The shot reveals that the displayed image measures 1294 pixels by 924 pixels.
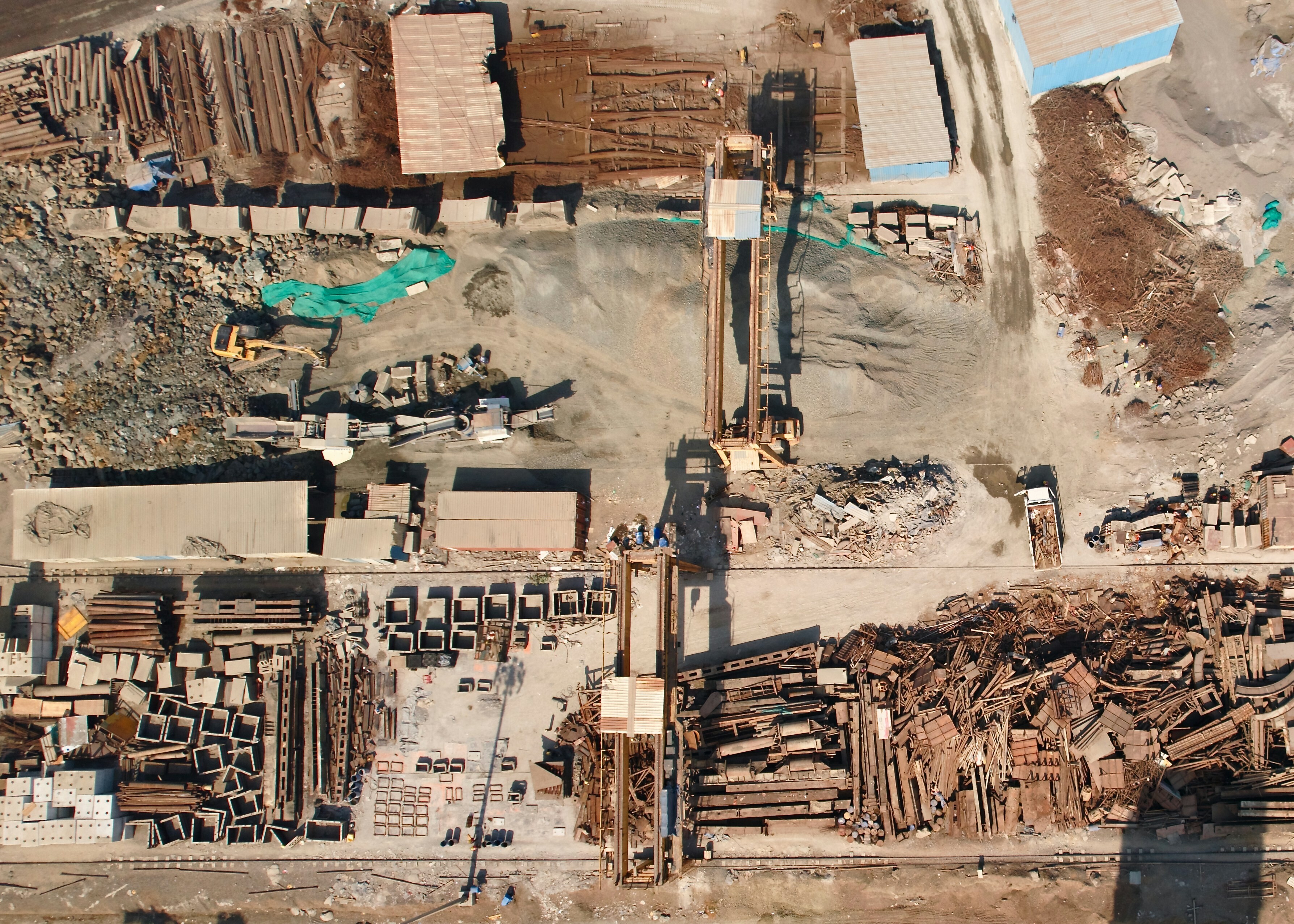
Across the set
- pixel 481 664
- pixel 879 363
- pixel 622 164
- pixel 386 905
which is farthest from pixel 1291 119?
pixel 386 905

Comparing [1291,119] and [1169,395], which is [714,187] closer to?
[1169,395]

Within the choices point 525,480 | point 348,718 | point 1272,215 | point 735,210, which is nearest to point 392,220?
point 525,480

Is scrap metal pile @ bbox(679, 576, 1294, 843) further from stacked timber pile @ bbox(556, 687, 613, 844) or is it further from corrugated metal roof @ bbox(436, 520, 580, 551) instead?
corrugated metal roof @ bbox(436, 520, 580, 551)

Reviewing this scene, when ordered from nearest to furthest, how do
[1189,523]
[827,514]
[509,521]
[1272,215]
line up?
[1189,523], [509,521], [827,514], [1272,215]

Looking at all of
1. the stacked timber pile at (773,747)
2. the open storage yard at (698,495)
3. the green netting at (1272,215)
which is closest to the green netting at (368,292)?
the open storage yard at (698,495)

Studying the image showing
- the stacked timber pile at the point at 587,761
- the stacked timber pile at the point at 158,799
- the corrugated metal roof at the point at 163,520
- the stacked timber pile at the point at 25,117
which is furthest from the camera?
the stacked timber pile at the point at 25,117

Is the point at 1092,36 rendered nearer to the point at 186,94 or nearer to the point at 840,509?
the point at 840,509

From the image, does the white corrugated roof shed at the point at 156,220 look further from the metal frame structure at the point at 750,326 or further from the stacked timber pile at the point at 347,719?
the metal frame structure at the point at 750,326
